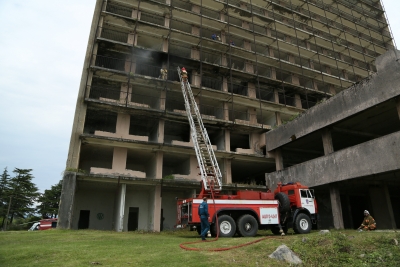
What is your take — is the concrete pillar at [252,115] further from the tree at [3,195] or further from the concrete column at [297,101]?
the tree at [3,195]

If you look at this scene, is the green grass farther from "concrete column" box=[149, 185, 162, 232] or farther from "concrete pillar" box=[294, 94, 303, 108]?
"concrete pillar" box=[294, 94, 303, 108]

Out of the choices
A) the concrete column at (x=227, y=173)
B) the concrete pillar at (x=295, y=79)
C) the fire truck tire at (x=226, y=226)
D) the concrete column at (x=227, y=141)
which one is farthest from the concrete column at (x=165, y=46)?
the fire truck tire at (x=226, y=226)

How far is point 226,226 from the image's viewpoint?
42.8ft

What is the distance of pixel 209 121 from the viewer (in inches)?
1059

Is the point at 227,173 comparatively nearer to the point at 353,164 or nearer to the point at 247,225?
the point at 353,164

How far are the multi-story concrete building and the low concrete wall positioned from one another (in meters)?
6.79

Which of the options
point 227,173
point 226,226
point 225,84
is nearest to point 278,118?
point 225,84

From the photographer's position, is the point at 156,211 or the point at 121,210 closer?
the point at 121,210

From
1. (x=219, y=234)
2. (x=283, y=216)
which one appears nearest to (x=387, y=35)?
(x=283, y=216)

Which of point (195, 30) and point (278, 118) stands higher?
point (195, 30)

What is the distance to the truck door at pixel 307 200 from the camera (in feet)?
50.9

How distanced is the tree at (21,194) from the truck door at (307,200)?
4969 cm

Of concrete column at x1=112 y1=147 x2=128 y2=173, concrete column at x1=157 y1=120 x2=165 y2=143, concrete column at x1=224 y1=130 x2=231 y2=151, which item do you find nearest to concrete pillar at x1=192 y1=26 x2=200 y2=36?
concrete column at x1=224 y1=130 x2=231 y2=151

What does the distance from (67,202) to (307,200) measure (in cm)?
1621
